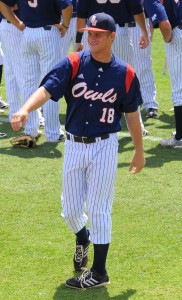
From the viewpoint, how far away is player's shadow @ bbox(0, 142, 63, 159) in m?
8.30

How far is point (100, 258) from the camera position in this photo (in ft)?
17.0

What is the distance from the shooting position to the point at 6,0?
28.2 feet

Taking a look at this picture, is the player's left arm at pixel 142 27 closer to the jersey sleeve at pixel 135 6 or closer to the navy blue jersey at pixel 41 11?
the jersey sleeve at pixel 135 6

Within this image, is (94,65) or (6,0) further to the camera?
(6,0)

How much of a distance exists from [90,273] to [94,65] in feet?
4.73

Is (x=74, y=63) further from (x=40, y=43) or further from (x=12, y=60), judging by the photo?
(x=12, y=60)

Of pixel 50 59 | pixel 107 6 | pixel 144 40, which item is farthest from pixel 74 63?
pixel 144 40

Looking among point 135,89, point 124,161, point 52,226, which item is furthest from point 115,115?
point 124,161

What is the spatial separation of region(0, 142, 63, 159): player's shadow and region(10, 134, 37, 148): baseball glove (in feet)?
0.17

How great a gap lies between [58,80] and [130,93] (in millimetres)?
503

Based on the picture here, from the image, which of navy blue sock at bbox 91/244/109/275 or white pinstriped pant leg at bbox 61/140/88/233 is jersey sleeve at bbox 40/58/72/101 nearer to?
white pinstriped pant leg at bbox 61/140/88/233

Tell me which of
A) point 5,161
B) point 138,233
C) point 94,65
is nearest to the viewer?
point 94,65

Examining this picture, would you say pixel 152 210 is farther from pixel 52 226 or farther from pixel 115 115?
pixel 115 115

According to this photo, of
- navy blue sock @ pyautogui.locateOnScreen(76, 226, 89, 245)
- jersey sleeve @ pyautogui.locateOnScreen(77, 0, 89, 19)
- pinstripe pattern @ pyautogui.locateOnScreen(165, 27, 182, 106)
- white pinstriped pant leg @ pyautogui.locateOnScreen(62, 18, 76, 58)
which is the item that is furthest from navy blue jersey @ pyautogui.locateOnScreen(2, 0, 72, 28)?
navy blue sock @ pyautogui.locateOnScreen(76, 226, 89, 245)
